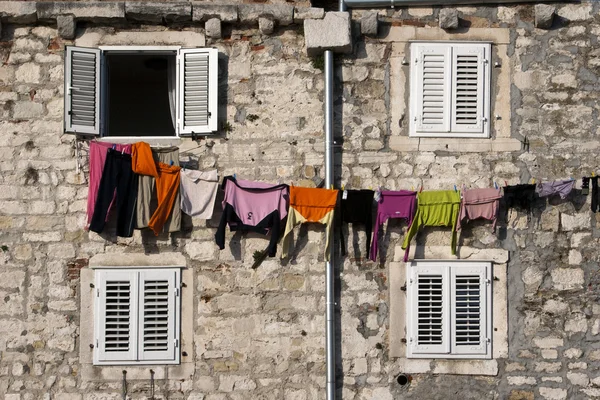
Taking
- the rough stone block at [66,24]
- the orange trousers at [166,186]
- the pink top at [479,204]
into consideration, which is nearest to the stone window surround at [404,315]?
Result: the pink top at [479,204]

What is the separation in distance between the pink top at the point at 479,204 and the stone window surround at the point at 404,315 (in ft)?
1.07

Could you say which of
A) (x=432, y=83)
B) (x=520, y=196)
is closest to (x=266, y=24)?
(x=432, y=83)

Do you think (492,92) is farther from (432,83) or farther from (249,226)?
(249,226)

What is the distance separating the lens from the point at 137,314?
8.90 m

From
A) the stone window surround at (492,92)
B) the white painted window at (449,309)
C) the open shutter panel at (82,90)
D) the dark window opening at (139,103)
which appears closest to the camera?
the white painted window at (449,309)

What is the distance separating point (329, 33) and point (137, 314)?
3.10m

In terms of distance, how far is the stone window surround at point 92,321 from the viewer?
885 centimetres

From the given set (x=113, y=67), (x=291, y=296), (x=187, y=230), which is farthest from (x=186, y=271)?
(x=113, y=67)

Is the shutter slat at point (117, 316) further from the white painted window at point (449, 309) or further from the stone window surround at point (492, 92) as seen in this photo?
the stone window surround at point (492, 92)

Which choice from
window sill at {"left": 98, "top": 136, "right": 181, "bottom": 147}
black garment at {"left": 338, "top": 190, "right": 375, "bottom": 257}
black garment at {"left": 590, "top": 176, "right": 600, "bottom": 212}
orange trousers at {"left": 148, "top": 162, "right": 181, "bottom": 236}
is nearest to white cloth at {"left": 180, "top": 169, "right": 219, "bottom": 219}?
orange trousers at {"left": 148, "top": 162, "right": 181, "bottom": 236}

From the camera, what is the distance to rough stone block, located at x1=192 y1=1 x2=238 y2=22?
359 inches

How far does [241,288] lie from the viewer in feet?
29.4

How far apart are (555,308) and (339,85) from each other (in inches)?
112

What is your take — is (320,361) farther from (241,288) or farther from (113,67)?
(113,67)
